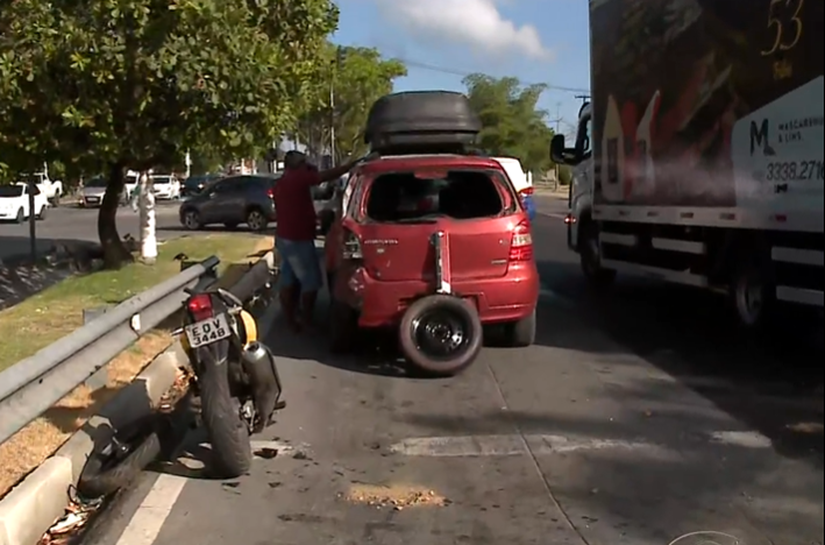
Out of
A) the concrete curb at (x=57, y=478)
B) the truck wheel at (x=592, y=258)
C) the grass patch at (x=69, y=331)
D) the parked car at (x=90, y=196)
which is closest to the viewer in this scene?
the concrete curb at (x=57, y=478)

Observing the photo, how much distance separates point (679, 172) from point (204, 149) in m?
6.32

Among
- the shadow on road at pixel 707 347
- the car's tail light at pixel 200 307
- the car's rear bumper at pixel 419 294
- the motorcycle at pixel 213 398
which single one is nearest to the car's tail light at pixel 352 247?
the car's rear bumper at pixel 419 294

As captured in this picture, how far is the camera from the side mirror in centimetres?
1677

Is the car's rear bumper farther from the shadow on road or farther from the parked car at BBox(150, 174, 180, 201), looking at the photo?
the parked car at BBox(150, 174, 180, 201)

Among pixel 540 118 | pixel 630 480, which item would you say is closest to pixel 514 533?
pixel 630 480

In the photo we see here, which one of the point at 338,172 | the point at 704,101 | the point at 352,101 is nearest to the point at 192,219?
the point at 338,172

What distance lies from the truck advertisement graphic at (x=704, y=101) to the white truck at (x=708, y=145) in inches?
0.6

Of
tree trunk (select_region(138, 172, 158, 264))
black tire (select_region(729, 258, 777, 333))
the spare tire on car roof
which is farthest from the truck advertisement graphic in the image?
tree trunk (select_region(138, 172, 158, 264))

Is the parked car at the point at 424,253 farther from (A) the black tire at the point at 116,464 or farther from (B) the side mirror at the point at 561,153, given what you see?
(B) the side mirror at the point at 561,153

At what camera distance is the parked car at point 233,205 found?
3203cm

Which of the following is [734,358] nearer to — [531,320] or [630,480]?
[531,320]

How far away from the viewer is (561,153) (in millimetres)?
16875

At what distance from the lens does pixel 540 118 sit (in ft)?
261

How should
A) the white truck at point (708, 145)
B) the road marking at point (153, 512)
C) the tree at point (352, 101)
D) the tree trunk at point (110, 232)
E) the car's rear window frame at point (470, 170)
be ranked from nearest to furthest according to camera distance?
the road marking at point (153, 512) → the white truck at point (708, 145) → the car's rear window frame at point (470, 170) → the tree trunk at point (110, 232) → the tree at point (352, 101)
